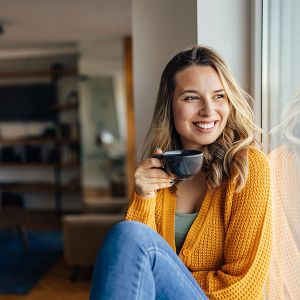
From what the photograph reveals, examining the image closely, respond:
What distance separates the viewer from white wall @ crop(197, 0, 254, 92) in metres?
1.38

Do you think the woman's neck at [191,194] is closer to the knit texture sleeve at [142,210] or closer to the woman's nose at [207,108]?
the knit texture sleeve at [142,210]

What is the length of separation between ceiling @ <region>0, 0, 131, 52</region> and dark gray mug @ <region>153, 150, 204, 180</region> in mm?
2376

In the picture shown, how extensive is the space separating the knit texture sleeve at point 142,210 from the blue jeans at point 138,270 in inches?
7.0

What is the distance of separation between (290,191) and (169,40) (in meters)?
0.84

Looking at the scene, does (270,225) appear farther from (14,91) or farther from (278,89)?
(14,91)

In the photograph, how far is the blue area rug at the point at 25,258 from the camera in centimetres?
293

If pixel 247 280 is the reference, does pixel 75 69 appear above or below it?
above

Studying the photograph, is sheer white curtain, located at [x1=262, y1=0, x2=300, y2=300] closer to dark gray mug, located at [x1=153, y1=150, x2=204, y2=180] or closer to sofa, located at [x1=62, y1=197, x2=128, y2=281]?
dark gray mug, located at [x1=153, y1=150, x2=204, y2=180]

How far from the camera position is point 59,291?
281 centimetres

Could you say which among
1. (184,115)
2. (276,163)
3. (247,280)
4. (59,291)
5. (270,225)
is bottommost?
(59,291)

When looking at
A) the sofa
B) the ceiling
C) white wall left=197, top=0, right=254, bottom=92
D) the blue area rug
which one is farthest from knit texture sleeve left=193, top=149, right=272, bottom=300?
the ceiling

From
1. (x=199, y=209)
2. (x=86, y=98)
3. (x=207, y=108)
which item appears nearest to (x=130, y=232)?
(x=199, y=209)

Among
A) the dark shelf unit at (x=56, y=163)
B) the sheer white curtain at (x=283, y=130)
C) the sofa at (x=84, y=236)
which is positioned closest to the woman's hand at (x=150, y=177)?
the sheer white curtain at (x=283, y=130)

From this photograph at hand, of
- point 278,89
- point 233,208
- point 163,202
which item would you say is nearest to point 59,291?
point 163,202
